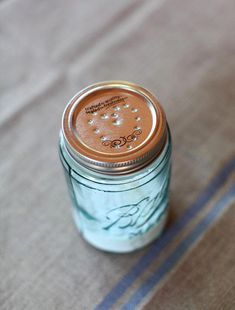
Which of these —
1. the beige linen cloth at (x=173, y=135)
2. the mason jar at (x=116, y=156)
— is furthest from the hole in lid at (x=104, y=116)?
the beige linen cloth at (x=173, y=135)

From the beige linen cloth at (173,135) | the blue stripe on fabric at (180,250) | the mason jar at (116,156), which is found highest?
the mason jar at (116,156)

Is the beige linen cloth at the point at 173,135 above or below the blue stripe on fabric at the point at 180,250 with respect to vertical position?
above

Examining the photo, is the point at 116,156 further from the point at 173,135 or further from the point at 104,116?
the point at 173,135

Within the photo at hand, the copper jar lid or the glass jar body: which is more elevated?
the copper jar lid

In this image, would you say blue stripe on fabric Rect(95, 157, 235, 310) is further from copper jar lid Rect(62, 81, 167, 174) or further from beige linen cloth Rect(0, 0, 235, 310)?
copper jar lid Rect(62, 81, 167, 174)

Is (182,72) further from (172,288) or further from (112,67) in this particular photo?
(172,288)

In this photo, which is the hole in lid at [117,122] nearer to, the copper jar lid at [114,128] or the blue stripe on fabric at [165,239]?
the copper jar lid at [114,128]

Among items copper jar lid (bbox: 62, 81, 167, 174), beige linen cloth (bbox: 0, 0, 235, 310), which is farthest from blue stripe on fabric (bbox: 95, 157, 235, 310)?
copper jar lid (bbox: 62, 81, 167, 174)
